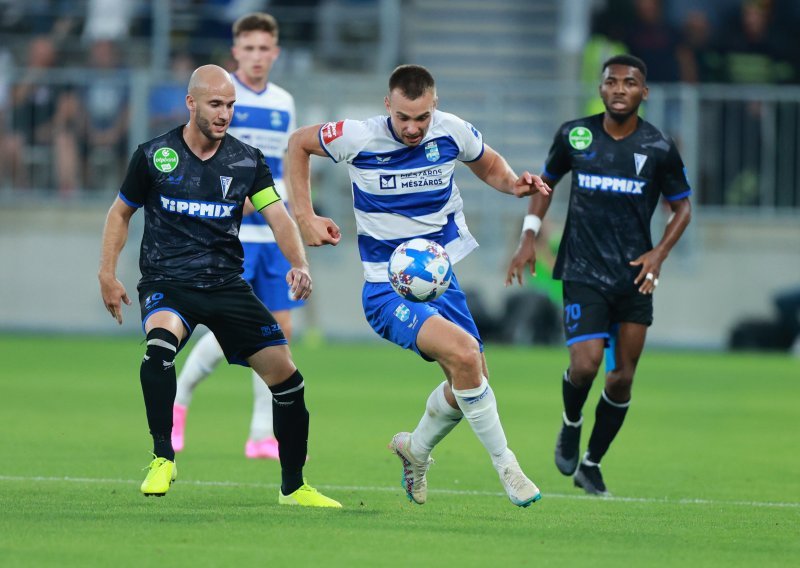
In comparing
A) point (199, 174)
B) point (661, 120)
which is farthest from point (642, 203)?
point (661, 120)

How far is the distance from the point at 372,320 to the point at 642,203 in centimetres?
203

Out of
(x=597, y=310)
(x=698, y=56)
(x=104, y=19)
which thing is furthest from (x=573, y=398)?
(x=104, y=19)

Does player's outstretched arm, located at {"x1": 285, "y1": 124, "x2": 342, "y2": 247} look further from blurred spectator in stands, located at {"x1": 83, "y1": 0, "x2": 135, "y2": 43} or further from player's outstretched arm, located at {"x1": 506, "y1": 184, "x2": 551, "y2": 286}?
blurred spectator in stands, located at {"x1": 83, "y1": 0, "x2": 135, "y2": 43}

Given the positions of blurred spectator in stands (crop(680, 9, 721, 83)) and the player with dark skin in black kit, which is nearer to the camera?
the player with dark skin in black kit

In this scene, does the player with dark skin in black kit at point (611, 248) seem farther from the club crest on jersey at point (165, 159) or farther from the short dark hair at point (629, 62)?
the club crest on jersey at point (165, 159)

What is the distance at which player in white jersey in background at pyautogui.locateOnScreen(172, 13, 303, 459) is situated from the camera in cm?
1060

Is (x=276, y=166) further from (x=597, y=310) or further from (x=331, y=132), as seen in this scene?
(x=597, y=310)

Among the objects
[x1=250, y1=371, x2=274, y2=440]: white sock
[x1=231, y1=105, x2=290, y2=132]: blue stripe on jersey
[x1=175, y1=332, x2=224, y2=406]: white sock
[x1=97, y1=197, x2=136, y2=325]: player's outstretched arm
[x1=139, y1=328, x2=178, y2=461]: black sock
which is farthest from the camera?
[x1=231, y1=105, x2=290, y2=132]: blue stripe on jersey

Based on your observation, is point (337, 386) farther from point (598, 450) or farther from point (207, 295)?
point (207, 295)

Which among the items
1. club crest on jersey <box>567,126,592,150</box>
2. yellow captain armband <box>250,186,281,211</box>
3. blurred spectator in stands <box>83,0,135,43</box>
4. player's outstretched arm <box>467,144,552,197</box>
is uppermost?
blurred spectator in stands <box>83,0,135,43</box>

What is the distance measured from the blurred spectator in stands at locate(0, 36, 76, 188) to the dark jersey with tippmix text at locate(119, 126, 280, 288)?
14.9m

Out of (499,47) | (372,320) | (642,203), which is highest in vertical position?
(499,47)

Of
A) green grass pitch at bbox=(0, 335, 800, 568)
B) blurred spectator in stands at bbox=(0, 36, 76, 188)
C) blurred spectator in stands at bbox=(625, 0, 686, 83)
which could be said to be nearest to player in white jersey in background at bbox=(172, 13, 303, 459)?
green grass pitch at bbox=(0, 335, 800, 568)

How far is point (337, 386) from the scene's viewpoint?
1554cm
